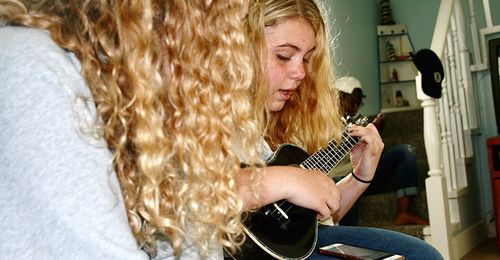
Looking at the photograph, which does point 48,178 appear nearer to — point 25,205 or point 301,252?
point 25,205

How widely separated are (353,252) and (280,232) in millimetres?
196

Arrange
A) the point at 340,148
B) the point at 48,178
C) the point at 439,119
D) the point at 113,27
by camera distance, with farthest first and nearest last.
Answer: the point at 439,119 → the point at 340,148 → the point at 113,27 → the point at 48,178

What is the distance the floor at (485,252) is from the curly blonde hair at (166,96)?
2.76 m

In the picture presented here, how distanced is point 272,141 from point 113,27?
96 centimetres

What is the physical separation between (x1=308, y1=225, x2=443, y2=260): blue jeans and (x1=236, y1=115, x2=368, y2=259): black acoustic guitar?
9 centimetres

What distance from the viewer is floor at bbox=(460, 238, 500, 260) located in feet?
9.72

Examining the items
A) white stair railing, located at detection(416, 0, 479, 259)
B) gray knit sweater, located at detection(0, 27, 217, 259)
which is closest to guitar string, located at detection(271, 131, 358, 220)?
gray knit sweater, located at detection(0, 27, 217, 259)

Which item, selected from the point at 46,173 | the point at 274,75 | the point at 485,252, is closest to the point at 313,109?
the point at 274,75

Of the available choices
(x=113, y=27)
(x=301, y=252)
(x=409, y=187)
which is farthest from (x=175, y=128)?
(x=409, y=187)

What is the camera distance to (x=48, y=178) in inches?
19.4

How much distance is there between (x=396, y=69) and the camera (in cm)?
500

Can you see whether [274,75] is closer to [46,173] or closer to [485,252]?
[46,173]

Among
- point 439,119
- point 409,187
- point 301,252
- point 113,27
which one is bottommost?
point 409,187

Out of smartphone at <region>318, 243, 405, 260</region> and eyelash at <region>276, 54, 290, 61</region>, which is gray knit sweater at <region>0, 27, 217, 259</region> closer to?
smartphone at <region>318, 243, 405, 260</region>
